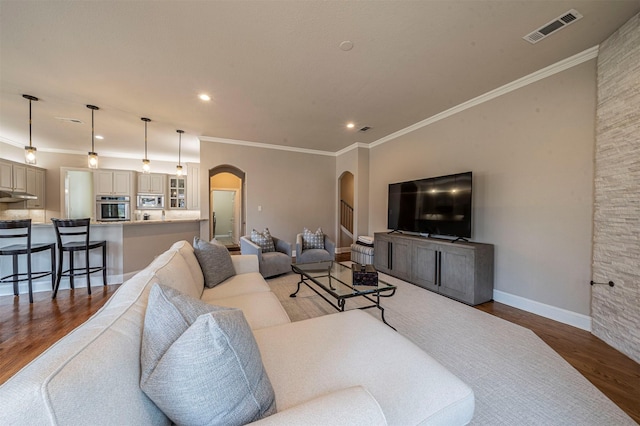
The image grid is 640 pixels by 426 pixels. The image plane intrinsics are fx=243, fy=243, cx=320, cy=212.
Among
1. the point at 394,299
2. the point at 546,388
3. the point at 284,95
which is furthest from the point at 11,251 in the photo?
the point at 546,388

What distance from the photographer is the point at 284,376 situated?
3.67ft

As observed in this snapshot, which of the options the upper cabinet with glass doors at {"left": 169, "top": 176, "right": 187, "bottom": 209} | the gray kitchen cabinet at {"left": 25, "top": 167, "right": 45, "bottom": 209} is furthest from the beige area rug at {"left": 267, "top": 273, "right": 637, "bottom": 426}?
the gray kitchen cabinet at {"left": 25, "top": 167, "right": 45, "bottom": 209}

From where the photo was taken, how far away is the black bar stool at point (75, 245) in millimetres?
3251

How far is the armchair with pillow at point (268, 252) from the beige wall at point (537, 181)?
297cm

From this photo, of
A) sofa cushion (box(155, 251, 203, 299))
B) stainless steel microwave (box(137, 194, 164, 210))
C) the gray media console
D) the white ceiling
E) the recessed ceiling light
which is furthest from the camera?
stainless steel microwave (box(137, 194, 164, 210))

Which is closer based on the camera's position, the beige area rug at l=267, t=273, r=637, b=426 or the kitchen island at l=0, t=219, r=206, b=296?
the beige area rug at l=267, t=273, r=637, b=426

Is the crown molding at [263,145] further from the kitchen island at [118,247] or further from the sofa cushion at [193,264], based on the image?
the sofa cushion at [193,264]

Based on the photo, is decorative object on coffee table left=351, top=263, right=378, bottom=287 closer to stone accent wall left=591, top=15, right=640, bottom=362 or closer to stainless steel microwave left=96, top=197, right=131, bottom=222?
stone accent wall left=591, top=15, right=640, bottom=362

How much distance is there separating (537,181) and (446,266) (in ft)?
4.77

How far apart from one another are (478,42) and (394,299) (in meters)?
2.94

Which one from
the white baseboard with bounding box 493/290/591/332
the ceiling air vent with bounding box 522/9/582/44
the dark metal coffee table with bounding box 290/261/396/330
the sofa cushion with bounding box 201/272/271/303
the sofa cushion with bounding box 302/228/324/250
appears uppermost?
the ceiling air vent with bounding box 522/9/582/44

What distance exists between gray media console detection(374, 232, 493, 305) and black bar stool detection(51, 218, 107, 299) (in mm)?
4581

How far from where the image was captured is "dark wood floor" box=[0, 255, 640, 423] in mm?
1773

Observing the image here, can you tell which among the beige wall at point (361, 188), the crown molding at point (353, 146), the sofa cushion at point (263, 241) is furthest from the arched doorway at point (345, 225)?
the sofa cushion at point (263, 241)
